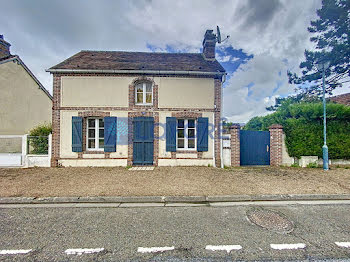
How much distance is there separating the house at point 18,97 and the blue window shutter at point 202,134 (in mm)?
10890

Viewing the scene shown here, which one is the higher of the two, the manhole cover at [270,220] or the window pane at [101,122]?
the window pane at [101,122]

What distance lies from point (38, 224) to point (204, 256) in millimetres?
2896

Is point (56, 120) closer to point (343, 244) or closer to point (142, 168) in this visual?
point (142, 168)

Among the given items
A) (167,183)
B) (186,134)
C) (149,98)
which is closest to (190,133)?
(186,134)

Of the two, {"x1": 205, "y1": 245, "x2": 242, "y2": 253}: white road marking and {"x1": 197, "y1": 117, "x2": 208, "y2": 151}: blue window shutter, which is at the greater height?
{"x1": 197, "y1": 117, "x2": 208, "y2": 151}: blue window shutter

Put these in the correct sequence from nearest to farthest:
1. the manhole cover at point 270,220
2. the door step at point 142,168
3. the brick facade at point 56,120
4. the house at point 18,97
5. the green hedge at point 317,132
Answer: the manhole cover at point 270,220 → the door step at point 142,168 → the brick facade at point 56,120 → the green hedge at point 317,132 → the house at point 18,97

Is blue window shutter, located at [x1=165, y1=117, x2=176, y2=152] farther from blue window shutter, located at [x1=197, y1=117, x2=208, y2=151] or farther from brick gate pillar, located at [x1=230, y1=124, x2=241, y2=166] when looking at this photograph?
brick gate pillar, located at [x1=230, y1=124, x2=241, y2=166]

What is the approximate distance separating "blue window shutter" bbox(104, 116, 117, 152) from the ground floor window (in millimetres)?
2943

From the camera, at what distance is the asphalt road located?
2076 mm

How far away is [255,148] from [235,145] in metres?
1.11

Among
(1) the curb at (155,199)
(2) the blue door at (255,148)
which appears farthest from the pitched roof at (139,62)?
(1) the curb at (155,199)

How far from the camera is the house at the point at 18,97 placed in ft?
31.1

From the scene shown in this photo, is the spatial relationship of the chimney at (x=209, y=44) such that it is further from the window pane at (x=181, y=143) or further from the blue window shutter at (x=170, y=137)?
the window pane at (x=181, y=143)

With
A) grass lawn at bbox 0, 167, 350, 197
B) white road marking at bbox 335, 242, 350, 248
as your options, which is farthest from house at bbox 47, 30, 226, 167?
white road marking at bbox 335, 242, 350, 248
